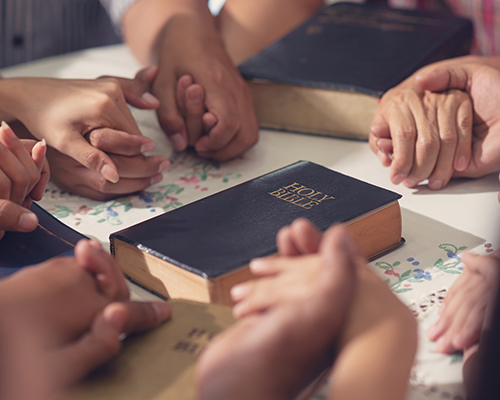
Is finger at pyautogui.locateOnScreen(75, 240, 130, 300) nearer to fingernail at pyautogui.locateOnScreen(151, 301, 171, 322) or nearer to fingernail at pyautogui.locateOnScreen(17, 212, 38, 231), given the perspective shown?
fingernail at pyautogui.locateOnScreen(151, 301, 171, 322)

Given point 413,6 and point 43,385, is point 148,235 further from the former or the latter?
point 413,6

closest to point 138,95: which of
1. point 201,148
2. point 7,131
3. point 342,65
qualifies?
point 201,148

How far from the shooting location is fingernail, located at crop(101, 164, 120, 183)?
56 centimetres

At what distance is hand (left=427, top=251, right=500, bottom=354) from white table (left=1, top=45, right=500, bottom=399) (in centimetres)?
1

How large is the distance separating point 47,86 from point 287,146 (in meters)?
0.33

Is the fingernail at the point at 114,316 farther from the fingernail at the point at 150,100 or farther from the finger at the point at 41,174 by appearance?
the fingernail at the point at 150,100

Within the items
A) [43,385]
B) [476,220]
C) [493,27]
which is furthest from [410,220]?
[493,27]

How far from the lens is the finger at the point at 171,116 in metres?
0.68

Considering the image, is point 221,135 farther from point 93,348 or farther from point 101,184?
point 93,348

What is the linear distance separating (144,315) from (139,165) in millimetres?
293

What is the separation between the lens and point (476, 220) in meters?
0.55

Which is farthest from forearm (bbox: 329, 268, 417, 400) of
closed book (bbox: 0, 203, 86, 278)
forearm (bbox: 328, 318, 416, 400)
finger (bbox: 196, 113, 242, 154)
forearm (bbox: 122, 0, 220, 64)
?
forearm (bbox: 122, 0, 220, 64)

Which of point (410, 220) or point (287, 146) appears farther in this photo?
point (287, 146)

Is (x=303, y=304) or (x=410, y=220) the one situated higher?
(x=303, y=304)
